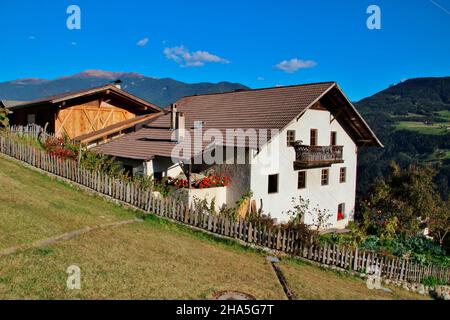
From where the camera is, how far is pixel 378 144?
87.0ft

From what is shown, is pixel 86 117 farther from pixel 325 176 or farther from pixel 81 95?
pixel 325 176

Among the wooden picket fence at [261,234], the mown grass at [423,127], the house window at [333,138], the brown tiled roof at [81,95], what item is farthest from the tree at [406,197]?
the mown grass at [423,127]

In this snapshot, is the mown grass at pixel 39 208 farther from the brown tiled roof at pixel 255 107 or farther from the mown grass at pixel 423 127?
the mown grass at pixel 423 127

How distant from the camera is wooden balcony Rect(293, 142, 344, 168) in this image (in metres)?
20.9

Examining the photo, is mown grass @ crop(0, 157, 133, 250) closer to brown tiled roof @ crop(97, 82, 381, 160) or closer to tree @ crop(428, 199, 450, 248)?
brown tiled roof @ crop(97, 82, 381, 160)

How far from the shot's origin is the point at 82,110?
85.8ft

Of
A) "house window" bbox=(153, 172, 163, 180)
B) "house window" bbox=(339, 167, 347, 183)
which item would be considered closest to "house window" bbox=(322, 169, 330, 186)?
"house window" bbox=(339, 167, 347, 183)

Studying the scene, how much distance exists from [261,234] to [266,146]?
6.73 metres

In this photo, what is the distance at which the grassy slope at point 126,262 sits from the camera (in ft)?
25.3

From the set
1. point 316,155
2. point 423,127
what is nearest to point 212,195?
point 316,155

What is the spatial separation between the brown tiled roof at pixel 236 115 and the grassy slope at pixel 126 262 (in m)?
6.34
